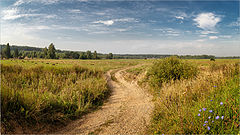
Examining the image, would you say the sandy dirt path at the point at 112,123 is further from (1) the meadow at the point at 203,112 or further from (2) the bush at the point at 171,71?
(2) the bush at the point at 171,71

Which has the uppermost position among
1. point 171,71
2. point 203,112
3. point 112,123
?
point 171,71

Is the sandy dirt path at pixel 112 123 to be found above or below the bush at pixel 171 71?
below

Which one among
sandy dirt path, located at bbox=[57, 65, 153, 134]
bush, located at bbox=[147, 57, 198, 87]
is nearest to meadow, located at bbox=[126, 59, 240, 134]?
sandy dirt path, located at bbox=[57, 65, 153, 134]

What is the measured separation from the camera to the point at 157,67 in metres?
11.3

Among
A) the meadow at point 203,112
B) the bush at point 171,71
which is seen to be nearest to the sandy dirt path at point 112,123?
the meadow at point 203,112

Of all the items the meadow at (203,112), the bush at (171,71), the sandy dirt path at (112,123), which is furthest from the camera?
the bush at (171,71)

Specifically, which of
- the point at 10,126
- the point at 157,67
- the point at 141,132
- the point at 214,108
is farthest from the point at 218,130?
the point at 157,67

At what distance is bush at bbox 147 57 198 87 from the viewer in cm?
1009

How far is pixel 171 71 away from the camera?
10438mm

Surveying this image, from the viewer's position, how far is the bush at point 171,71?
33.1ft

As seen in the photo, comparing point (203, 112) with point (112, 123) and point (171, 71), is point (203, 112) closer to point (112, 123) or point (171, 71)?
point (112, 123)

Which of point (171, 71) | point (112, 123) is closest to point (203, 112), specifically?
point (112, 123)

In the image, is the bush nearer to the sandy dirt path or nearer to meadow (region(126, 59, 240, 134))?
meadow (region(126, 59, 240, 134))

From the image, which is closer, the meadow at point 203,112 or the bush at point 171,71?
the meadow at point 203,112
